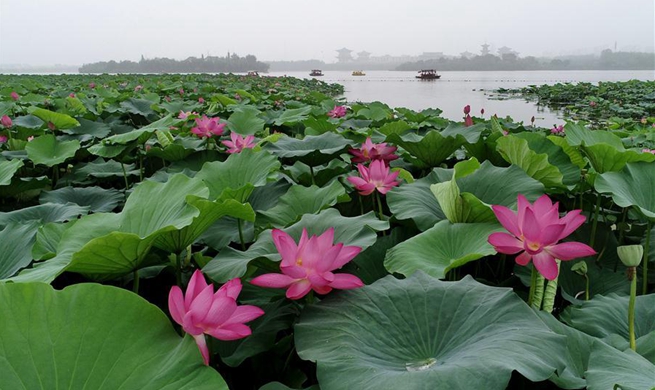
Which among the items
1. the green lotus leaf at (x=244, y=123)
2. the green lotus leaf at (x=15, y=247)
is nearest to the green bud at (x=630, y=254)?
the green lotus leaf at (x=15, y=247)

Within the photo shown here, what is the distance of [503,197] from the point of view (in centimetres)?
122

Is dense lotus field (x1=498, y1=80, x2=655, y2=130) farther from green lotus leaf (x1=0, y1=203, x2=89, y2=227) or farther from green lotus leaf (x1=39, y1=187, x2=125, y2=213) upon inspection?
green lotus leaf (x1=0, y1=203, x2=89, y2=227)

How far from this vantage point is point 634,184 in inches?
47.3

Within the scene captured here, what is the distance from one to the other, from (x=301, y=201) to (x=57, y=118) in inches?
71.4

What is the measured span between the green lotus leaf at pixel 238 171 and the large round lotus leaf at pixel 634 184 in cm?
84

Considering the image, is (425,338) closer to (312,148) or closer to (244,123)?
(312,148)

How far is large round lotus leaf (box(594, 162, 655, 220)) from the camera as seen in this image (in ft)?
3.74

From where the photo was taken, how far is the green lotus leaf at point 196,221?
85 centimetres

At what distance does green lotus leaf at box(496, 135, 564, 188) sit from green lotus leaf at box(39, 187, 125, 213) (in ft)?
4.15

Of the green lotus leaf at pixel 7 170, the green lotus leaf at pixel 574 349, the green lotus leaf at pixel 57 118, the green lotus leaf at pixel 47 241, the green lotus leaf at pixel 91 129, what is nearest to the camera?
the green lotus leaf at pixel 574 349

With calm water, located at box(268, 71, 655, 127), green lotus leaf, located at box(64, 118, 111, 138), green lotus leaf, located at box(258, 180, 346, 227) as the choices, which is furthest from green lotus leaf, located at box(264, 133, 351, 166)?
calm water, located at box(268, 71, 655, 127)

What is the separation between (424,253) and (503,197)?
1.20 ft

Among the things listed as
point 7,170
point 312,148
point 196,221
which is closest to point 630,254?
point 196,221

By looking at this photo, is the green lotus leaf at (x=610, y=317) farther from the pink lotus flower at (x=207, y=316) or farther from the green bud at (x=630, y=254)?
the pink lotus flower at (x=207, y=316)
